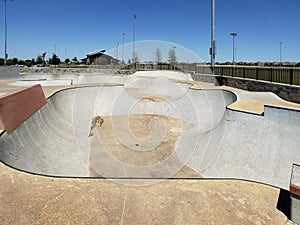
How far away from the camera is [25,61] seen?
7900 cm

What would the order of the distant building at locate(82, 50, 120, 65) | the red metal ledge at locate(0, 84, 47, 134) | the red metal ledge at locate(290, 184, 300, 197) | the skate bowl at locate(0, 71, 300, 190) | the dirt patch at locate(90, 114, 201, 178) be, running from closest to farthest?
the red metal ledge at locate(290, 184, 300, 197) → the red metal ledge at locate(0, 84, 47, 134) → the skate bowl at locate(0, 71, 300, 190) → the dirt patch at locate(90, 114, 201, 178) → the distant building at locate(82, 50, 120, 65)

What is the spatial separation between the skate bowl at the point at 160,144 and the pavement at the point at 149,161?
0.04 m

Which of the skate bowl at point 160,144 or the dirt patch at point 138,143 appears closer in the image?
the skate bowl at point 160,144

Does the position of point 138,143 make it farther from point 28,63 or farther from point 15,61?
point 28,63

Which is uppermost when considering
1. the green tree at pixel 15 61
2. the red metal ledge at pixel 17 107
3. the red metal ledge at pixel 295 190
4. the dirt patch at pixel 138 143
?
the green tree at pixel 15 61

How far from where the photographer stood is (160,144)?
12.1 metres

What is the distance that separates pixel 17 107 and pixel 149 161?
550 cm

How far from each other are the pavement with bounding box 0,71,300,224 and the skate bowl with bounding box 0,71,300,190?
0.13 feet

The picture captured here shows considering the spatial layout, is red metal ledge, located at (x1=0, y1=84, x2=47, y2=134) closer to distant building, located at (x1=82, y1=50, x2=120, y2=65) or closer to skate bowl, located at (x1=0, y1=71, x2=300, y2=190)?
skate bowl, located at (x1=0, y1=71, x2=300, y2=190)

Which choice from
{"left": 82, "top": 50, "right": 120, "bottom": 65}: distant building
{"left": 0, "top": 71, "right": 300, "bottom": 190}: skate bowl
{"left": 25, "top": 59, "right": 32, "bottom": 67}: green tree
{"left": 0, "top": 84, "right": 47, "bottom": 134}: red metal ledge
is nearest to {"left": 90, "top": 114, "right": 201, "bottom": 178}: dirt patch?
{"left": 0, "top": 71, "right": 300, "bottom": 190}: skate bowl

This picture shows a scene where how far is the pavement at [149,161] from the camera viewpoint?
3709 millimetres

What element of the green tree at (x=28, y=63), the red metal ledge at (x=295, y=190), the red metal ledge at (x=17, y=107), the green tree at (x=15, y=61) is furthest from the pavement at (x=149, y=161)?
the green tree at (x=28, y=63)

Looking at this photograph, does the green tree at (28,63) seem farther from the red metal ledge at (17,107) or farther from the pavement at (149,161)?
the red metal ledge at (17,107)

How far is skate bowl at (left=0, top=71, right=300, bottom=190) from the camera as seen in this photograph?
7297 millimetres
